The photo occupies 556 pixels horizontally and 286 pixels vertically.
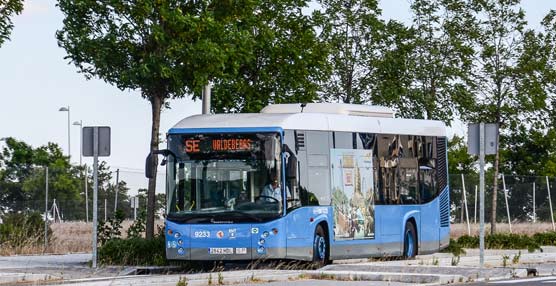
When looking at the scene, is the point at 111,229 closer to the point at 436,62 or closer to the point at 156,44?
the point at 156,44

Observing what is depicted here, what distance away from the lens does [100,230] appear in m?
31.1

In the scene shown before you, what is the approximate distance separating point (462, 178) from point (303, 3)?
549 inches

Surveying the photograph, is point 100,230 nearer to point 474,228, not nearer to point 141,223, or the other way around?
point 141,223

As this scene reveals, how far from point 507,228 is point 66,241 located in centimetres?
1790

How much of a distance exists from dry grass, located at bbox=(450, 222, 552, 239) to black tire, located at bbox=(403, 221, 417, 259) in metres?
15.3

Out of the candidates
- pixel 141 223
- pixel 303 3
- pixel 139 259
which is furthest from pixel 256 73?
pixel 139 259

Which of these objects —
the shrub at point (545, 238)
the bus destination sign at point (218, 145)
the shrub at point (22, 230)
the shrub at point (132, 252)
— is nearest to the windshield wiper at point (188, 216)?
the bus destination sign at point (218, 145)

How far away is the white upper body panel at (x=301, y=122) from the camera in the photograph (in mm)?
27422

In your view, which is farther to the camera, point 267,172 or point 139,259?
point 139,259

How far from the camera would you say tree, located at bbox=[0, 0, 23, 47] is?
24.7 metres

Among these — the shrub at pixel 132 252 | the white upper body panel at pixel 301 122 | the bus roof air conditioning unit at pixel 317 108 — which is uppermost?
the bus roof air conditioning unit at pixel 317 108

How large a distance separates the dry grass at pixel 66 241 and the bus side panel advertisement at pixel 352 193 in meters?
7.22

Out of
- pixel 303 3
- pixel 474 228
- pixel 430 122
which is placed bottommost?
pixel 474 228

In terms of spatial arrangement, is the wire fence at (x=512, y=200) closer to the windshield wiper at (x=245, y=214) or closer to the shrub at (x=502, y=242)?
the shrub at (x=502, y=242)
